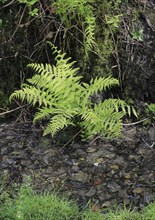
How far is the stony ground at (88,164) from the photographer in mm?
3949

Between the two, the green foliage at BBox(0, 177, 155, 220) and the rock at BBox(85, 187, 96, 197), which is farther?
the rock at BBox(85, 187, 96, 197)

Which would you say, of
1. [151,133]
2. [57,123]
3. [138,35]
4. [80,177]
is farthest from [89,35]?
[80,177]

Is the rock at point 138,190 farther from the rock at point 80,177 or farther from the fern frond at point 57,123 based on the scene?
the fern frond at point 57,123

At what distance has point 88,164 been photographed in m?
4.29

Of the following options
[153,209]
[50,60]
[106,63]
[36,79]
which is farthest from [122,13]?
[153,209]

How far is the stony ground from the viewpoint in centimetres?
395

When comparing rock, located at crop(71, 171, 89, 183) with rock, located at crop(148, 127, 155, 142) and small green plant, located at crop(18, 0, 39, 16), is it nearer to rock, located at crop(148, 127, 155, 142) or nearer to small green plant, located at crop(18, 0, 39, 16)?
rock, located at crop(148, 127, 155, 142)

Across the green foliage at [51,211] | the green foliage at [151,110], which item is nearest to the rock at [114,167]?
the green foliage at [51,211]

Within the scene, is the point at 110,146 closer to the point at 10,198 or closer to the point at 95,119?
the point at 95,119

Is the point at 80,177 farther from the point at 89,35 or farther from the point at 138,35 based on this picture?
the point at 138,35

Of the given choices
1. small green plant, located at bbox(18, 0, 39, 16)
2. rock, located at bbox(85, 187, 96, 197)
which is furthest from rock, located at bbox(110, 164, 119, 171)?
small green plant, located at bbox(18, 0, 39, 16)

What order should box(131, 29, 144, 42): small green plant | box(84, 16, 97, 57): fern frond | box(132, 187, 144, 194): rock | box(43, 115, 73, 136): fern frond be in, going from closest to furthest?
1. box(132, 187, 144, 194): rock
2. box(43, 115, 73, 136): fern frond
3. box(84, 16, 97, 57): fern frond
4. box(131, 29, 144, 42): small green plant

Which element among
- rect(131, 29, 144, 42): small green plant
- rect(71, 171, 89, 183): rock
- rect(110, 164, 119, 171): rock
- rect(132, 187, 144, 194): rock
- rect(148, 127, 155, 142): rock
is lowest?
rect(132, 187, 144, 194): rock

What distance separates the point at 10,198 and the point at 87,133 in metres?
1.12
